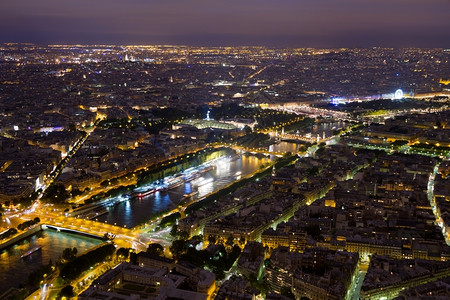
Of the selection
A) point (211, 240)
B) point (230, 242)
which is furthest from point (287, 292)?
point (211, 240)

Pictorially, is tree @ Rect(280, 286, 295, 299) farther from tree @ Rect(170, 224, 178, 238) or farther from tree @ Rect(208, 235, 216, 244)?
tree @ Rect(170, 224, 178, 238)

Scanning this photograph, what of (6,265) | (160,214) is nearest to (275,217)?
(160,214)

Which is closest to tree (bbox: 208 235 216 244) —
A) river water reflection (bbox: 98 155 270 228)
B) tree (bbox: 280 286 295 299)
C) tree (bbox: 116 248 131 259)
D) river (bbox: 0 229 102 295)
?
tree (bbox: 116 248 131 259)

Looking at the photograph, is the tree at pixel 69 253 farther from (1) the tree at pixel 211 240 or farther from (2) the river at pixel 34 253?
(1) the tree at pixel 211 240

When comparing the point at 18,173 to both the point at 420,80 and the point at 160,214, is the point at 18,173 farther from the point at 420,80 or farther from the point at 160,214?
the point at 420,80

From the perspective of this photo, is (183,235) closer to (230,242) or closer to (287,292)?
(230,242)

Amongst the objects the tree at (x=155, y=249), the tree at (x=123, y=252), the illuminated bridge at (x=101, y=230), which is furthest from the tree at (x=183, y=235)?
the tree at (x=123, y=252)
